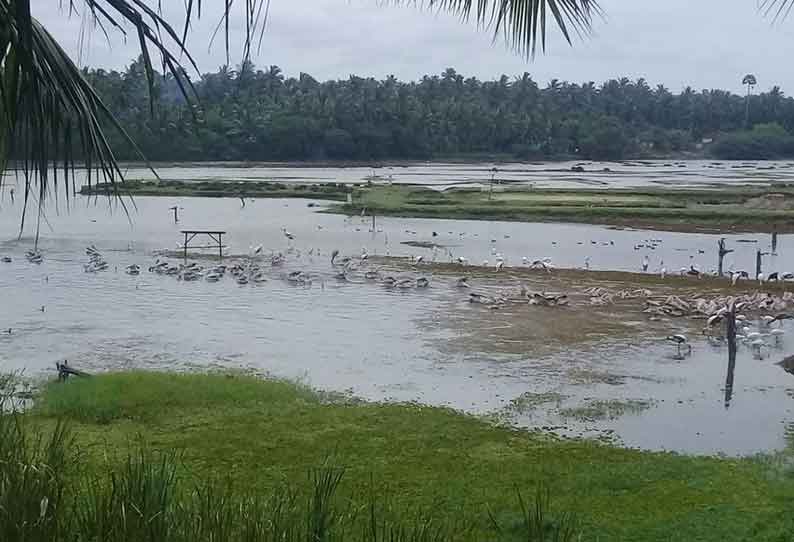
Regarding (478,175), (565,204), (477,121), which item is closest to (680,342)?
(565,204)

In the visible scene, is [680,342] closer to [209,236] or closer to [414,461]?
[414,461]

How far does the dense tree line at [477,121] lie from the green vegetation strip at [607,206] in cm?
2603

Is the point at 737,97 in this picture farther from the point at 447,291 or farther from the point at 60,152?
the point at 60,152

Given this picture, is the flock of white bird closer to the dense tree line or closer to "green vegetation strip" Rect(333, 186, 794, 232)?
"green vegetation strip" Rect(333, 186, 794, 232)

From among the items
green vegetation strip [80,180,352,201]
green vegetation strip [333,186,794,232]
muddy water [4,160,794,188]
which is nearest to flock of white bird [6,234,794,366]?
green vegetation strip [333,186,794,232]

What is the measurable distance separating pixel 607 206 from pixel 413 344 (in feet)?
81.0

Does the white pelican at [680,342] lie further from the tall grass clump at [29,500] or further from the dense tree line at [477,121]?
the dense tree line at [477,121]

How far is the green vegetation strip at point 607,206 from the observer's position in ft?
114

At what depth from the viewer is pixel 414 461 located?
8.44 metres

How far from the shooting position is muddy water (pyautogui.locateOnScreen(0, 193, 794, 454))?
11.4 m

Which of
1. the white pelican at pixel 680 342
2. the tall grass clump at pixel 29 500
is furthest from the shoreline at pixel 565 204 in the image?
the tall grass clump at pixel 29 500

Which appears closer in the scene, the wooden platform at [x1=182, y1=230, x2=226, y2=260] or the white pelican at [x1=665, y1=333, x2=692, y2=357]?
the white pelican at [x1=665, y1=333, x2=692, y2=357]

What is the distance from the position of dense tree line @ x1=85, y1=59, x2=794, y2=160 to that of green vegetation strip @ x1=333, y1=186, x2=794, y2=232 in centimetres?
2603

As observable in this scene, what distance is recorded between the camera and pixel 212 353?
48.0 ft
